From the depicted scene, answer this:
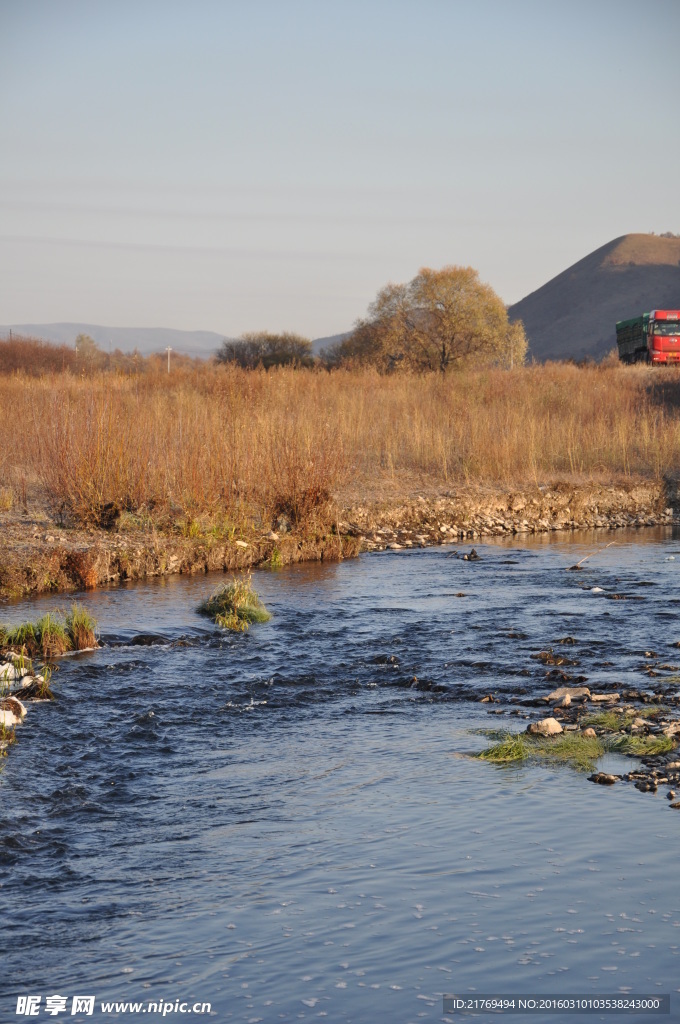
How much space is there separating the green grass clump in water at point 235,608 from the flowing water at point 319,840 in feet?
1.81

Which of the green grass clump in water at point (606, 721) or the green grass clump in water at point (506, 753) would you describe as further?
the green grass clump in water at point (606, 721)

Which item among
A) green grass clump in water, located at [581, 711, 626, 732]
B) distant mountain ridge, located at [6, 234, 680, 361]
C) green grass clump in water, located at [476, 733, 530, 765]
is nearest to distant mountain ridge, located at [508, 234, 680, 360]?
distant mountain ridge, located at [6, 234, 680, 361]

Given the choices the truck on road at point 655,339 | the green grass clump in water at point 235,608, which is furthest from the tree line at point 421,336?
the green grass clump in water at point 235,608

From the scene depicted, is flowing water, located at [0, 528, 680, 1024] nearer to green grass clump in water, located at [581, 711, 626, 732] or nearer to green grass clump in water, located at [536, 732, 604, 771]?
green grass clump in water, located at [536, 732, 604, 771]

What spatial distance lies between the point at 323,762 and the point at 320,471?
325 inches

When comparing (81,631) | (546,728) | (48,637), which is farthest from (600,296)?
(546,728)

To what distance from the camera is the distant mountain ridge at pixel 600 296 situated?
9388cm

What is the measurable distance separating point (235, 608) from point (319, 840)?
5.14 m

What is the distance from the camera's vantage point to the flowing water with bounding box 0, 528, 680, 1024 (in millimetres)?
4004

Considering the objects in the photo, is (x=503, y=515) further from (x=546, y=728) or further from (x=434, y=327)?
(x=434, y=327)

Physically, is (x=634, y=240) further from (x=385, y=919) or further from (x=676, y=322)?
(x=385, y=919)

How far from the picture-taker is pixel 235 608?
33.4 ft

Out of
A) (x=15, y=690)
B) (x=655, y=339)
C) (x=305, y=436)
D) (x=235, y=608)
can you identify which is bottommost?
(x=15, y=690)

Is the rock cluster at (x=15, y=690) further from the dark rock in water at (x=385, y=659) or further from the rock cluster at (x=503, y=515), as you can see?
the rock cluster at (x=503, y=515)
